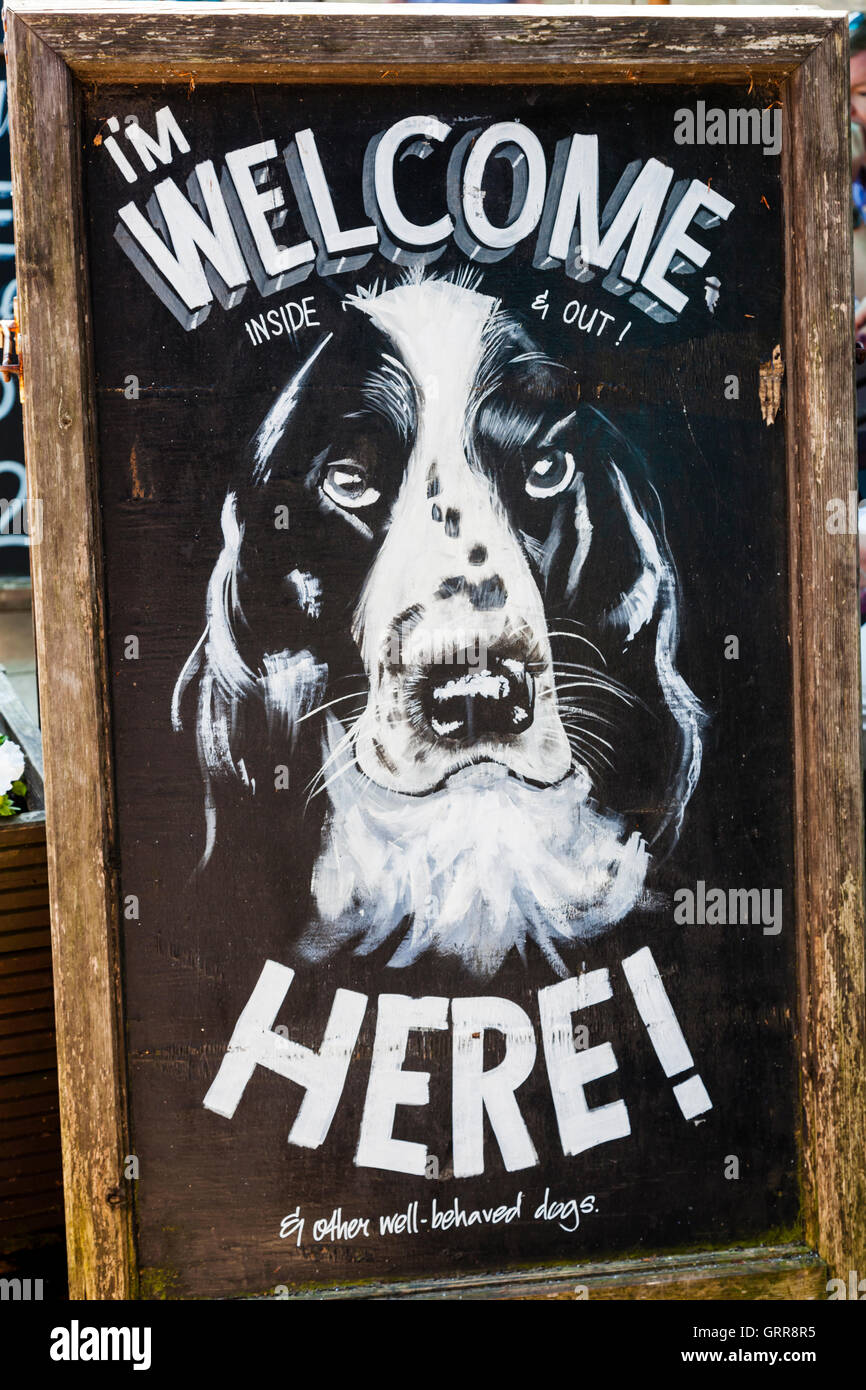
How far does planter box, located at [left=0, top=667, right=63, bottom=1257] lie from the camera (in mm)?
2207

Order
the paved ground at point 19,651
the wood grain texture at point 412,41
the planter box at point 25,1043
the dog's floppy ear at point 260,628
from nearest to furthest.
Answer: the wood grain texture at point 412,41, the dog's floppy ear at point 260,628, the planter box at point 25,1043, the paved ground at point 19,651

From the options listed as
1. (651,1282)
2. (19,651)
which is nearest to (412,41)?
(651,1282)

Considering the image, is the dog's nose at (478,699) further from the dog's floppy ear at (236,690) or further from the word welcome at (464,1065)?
the word welcome at (464,1065)

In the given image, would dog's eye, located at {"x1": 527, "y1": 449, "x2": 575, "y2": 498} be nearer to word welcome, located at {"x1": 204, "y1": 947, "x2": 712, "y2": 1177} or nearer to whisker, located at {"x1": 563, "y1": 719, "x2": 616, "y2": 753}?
whisker, located at {"x1": 563, "y1": 719, "x2": 616, "y2": 753}

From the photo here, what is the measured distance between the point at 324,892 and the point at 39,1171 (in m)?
1.16

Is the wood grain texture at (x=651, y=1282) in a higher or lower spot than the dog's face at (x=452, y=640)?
lower

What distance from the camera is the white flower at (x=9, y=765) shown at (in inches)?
90.1

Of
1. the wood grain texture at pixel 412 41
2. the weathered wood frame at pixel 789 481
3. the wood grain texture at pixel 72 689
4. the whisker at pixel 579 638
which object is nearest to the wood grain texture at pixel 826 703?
the weathered wood frame at pixel 789 481

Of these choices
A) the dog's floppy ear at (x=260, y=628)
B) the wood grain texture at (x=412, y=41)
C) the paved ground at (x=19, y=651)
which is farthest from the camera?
the paved ground at (x=19, y=651)

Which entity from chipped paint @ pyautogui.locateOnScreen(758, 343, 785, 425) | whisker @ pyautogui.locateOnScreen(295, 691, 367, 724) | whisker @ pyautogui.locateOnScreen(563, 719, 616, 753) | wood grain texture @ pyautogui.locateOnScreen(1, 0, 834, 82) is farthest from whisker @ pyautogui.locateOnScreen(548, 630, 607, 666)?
wood grain texture @ pyautogui.locateOnScreen(1, 0, 834, 82)

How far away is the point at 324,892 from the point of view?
5.49ft

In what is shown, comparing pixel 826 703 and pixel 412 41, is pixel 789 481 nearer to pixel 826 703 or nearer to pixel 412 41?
pixel 826 703
